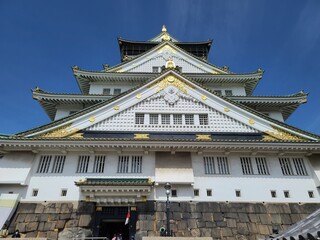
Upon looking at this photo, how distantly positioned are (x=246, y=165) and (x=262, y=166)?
41.5 inches

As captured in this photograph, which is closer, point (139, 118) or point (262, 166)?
point (262, 166)

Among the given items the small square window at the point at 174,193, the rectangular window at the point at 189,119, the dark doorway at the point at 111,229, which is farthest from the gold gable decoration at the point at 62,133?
the rectangular window at the point at 189,119

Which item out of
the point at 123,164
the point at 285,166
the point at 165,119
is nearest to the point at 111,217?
the point at 123,164

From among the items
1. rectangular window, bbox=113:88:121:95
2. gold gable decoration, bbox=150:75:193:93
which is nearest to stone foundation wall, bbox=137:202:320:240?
gold gable decoration, bbox=150:75:193:93

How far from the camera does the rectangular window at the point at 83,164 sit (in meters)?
13.5

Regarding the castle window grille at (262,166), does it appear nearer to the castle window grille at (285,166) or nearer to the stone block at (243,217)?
the castle window grille at (285,166)

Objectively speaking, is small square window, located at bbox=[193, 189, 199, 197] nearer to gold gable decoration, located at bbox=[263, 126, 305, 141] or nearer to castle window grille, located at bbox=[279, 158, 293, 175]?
castle window grille, located at bbox=[279, 158, 293, 175]

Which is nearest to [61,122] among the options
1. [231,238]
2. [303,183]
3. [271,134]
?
[231,238]

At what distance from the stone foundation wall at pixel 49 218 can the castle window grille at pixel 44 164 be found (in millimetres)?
2026

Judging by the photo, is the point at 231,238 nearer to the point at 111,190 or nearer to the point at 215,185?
the point at 215,185

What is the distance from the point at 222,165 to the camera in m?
14.0

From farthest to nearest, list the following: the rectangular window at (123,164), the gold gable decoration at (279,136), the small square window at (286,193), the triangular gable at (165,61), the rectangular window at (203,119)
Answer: the triangular gable at (165,61) < the rectangular window at (203,119) < the gold gable decoration at (279,136) < the rectangular window at (123,164) < the small square window at (286,193)

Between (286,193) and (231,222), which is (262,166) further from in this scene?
(231,222)

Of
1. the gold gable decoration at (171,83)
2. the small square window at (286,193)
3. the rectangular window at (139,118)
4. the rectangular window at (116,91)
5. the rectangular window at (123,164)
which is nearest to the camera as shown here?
the small square window at (286,193)
